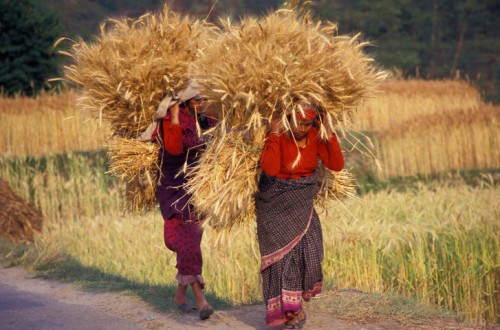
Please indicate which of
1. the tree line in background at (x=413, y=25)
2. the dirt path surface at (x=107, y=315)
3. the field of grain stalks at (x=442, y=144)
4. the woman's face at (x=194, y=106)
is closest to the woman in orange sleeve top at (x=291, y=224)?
the dirt path surface at (x=107, y=315)

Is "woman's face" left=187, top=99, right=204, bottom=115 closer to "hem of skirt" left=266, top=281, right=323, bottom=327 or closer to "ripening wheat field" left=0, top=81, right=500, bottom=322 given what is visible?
"ripening wheat field" left=0, top=81, right=500, bottom=322

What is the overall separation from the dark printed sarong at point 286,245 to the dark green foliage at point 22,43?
18.2m

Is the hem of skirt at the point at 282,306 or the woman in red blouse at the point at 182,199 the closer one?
the hem of skirt at the point at 282,306

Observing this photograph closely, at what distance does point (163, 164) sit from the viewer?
653cm

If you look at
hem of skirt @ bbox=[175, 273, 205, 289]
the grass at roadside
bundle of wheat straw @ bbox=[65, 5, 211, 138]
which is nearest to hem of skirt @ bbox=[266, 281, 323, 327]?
hem of skirt @ bbox=[175, 273, 205, 289]

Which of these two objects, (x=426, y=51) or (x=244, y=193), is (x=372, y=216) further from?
(x=426, y=51)

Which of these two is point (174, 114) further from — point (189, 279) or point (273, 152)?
point (189, 279)

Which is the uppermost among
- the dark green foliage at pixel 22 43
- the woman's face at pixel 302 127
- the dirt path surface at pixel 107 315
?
the dark green foliage at pixel 22 43

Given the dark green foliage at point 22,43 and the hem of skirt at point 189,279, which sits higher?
the dark green foliage at point 22,43

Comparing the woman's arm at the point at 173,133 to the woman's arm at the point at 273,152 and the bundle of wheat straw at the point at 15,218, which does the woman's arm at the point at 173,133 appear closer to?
the woman's arm at the point at 273,152

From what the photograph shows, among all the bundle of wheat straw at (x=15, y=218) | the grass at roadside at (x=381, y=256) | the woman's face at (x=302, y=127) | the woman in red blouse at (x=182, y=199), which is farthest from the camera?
the bundle of wheat straw at (x=15, y=218)

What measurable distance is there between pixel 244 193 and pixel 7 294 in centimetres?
319

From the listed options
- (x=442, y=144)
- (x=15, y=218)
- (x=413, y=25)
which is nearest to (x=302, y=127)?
(x=15, y=218)

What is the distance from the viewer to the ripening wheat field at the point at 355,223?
8.18 meters
